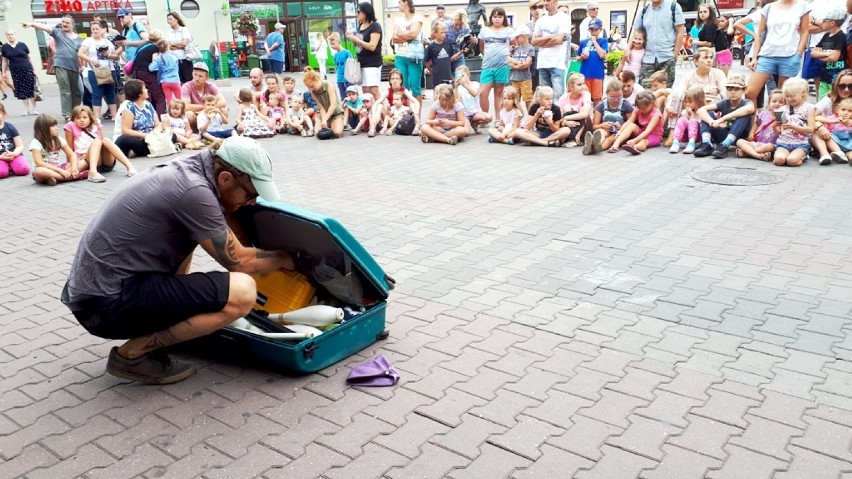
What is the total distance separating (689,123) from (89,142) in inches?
305

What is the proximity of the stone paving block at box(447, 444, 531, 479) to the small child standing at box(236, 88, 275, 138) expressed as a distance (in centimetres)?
1032

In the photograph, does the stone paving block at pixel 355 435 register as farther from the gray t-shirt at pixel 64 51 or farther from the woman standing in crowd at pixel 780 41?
the gray t-shirt at pixel 64 51

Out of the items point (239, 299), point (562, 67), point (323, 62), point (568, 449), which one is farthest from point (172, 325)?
point (323, 62)

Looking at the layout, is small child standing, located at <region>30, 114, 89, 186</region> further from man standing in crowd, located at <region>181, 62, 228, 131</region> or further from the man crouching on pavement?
the man crouching on pavement

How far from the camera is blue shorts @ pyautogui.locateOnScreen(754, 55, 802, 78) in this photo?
9117 millimetres

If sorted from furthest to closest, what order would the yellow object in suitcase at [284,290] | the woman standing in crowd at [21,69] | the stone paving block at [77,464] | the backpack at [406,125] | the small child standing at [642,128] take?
1. the woman standing in crowd at [21,69]
2. the backpack at [406,125]
3. the small child standing at [642,128]
4. the yellow object in suitcase at [284,290]
5. the stone paving block at [77,464]

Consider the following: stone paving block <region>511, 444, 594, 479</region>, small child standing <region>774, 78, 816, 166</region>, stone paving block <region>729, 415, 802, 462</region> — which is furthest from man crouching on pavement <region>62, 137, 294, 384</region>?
small child standing <region>774, 78, 816, 166</region>

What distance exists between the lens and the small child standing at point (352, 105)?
41.7 feet

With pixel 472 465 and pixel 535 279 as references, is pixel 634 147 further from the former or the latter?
pixel 472 465

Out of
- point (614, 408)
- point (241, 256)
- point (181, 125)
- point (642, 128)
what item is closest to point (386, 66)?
point (181, 125)

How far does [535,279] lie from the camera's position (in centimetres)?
504

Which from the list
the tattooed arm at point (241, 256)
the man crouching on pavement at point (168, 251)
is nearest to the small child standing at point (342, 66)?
the tattooed arm at point (241, 256)

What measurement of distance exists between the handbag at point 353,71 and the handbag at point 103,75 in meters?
4.57

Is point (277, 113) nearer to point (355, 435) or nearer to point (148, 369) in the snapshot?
point (148, 369)
